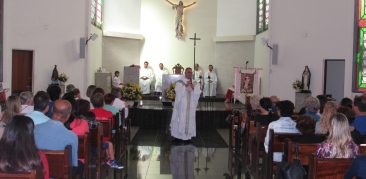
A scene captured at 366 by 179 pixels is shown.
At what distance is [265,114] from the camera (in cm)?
782

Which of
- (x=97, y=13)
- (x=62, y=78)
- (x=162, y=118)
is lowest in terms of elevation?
(x=162, y=118)

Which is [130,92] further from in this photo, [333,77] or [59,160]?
[59,160]

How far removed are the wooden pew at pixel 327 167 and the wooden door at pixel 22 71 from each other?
1188 cm

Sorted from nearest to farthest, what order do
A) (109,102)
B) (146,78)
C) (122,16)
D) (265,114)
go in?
(265,114)
(109,102)
(146,78)
(122,16)

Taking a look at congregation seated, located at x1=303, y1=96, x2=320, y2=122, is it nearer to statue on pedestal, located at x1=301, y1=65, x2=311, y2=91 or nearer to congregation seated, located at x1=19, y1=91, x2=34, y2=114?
congregation seated, located at x1=19, y1=91, x2=34, y2=114

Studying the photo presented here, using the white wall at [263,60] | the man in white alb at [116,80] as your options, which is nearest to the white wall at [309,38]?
the white wall at [263,60]

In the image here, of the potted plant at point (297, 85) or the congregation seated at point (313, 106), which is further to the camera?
the potted plant at point (297, 85)

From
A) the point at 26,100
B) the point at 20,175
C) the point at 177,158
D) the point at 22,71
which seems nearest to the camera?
the point at 20,175

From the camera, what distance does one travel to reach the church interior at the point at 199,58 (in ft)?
28.8

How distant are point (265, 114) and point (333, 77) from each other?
7996mm

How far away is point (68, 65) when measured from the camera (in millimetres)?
16078

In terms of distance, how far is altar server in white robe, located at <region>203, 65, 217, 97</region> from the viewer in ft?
65.8

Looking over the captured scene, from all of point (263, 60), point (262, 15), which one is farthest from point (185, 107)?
point (262, 15)

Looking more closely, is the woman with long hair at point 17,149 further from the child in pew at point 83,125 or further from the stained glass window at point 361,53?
the stained glass window at point 361,53
